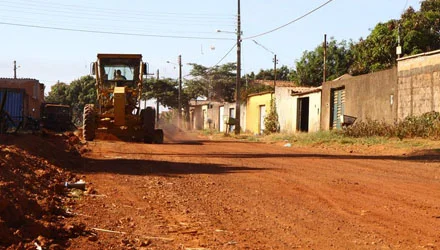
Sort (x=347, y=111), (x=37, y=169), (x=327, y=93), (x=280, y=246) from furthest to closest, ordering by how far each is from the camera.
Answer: (x=327, y=93) < (x=347, y=111) < (x=37, y=169) < (x=280, y=246)

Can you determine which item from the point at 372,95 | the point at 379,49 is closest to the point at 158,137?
the point at 372,95

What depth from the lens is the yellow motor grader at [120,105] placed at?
23.9 metres

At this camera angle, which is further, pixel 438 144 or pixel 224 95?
pixel 224 95

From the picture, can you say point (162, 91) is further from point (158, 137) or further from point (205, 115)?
point (158, 137)

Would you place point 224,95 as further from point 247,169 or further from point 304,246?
point 304,246

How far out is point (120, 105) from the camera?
2369 centimetres

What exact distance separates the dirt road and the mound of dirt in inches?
12.3

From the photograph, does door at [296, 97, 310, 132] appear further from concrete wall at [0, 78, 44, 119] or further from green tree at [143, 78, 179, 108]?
green tree at [143, 78, 179, 108]

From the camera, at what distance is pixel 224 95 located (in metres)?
80.9

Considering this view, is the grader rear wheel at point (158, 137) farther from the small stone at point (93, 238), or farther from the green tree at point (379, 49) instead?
the green tree at point (379, 49)

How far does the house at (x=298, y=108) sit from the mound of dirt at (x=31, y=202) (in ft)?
78.7

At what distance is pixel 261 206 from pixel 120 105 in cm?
1651

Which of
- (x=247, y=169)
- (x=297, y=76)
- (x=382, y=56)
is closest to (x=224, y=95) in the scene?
(x=297, y=76)

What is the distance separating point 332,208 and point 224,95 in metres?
73.4
